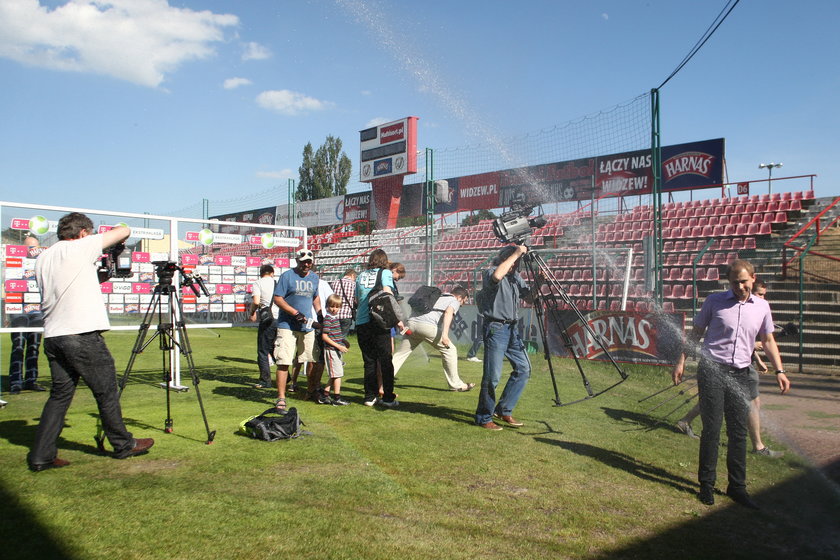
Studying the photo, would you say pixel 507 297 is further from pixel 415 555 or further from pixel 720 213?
pixel 720 213

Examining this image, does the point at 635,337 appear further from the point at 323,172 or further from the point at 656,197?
the point at 323,172

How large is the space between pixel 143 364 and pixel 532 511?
8677 mm

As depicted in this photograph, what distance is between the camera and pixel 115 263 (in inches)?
202

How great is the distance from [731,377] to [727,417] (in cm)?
29

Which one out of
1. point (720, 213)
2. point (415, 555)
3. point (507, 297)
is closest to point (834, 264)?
point (720, 213)

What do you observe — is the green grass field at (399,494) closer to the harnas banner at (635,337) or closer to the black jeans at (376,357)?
the black jeans at (376,357)

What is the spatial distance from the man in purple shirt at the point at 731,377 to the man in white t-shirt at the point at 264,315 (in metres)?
5.94

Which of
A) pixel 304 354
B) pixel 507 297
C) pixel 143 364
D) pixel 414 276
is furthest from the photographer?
pixel 414 276

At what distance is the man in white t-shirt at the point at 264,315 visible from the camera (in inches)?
339

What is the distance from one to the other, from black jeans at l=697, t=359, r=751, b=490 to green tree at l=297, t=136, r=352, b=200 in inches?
1627

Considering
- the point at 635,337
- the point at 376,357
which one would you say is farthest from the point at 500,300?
the point at 635,337

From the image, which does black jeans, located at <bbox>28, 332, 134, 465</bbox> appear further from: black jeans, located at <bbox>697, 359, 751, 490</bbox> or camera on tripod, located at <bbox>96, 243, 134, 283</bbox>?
black jeans, located at <bbox>697, 359, 751, 490</bbox>

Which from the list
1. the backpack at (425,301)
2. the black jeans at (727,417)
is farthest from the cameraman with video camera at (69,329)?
the black jeans at (727,417)

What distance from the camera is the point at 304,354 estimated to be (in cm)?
711
